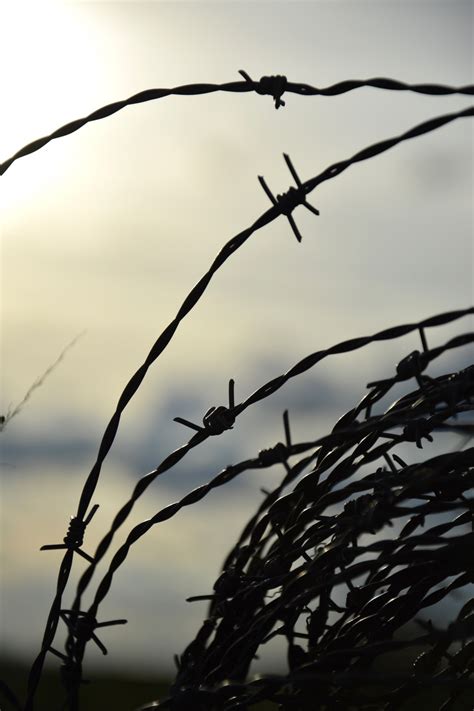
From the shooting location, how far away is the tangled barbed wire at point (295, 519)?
1424 mm

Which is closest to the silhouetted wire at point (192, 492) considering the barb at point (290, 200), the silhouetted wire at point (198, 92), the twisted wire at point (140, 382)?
the twisted wire at point (140, 382)

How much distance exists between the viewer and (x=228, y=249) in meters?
1.61

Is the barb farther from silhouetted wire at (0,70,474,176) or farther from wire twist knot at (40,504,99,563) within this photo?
wire twist knot at (40,504,99,563)

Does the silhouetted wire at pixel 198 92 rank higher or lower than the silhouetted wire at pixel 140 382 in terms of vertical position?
higher

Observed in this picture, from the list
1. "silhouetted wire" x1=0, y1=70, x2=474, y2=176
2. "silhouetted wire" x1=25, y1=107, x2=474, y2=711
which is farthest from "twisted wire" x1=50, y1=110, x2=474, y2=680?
"silhouetted wire" x1=0, y1=70, x2=474, y2=176

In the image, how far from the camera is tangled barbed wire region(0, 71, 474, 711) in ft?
4.67

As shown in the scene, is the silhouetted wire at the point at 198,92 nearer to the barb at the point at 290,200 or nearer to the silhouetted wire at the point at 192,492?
the barb at the point at 290,200

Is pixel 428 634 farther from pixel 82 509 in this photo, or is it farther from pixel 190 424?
pixel 82 509

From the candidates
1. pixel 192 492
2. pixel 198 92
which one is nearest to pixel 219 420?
pixel 192 492

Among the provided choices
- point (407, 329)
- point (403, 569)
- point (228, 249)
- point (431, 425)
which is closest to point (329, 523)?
point (403, 569)

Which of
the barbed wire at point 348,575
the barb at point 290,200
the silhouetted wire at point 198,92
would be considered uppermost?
the silhouetted wire at point 198,92

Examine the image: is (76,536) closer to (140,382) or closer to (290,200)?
(140,382)

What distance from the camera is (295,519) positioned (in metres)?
1.69

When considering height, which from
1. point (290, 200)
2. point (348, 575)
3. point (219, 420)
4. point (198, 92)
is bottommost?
point (348, 575)
